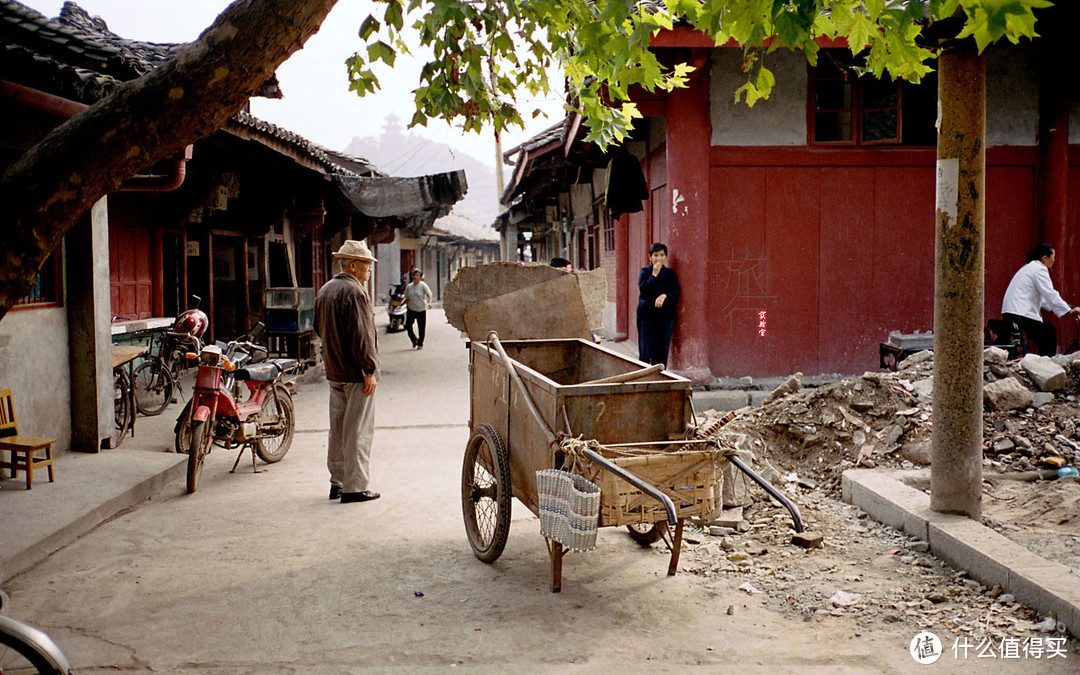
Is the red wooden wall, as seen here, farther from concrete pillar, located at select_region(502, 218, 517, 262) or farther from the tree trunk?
concrete pillar, located at select_region(502, 218, 517, 262)

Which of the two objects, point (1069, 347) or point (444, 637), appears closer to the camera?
point (444, 637)

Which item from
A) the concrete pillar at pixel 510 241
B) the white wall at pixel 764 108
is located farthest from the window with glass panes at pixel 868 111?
the concrete pillar at pixel 510 241

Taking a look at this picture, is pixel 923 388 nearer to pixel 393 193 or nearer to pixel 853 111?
pixel 853 111

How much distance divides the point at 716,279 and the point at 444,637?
22.4 ft

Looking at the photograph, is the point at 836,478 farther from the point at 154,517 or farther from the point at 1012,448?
the point at 154,517

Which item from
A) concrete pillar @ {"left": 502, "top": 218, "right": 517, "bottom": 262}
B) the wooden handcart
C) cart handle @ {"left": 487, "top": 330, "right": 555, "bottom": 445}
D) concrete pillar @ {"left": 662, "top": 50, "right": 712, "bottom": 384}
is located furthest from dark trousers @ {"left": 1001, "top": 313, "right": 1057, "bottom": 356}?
concrete pillar @ {"left": 502, "top": 218, "right": 517, "bottom": 262}

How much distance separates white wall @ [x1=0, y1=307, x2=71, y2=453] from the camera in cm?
644

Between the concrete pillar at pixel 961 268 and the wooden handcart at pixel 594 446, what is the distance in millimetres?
1620

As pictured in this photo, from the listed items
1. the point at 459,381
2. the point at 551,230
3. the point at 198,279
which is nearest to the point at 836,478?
the point at 459,381

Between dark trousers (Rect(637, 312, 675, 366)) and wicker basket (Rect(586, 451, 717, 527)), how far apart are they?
5.76 meters

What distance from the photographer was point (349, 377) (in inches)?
245

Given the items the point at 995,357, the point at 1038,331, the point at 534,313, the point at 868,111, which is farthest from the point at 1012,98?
the point at 534,313

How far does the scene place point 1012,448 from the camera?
6.21 m

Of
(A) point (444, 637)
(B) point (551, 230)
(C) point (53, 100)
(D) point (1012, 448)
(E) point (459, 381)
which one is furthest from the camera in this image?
(B) point (551, 230)
